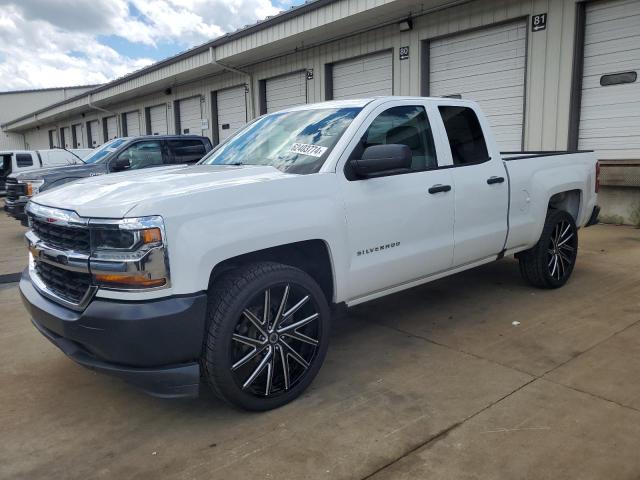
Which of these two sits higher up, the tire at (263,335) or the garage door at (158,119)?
the garage door at (158,119)

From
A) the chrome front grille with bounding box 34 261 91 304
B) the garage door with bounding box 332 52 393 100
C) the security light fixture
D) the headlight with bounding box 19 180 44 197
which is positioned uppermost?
the security light fixture

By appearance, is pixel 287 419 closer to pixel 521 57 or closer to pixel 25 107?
pixel 521 57

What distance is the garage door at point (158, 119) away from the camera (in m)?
23.3

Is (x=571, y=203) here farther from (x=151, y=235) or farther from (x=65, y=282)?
(x=65, y=282)

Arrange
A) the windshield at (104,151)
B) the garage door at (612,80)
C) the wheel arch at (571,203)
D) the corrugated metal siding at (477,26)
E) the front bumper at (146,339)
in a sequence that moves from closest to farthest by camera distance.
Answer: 1. the front bumper at (146,339)
2. the wheel arch at (571,203)
3. the garage door at (612,80)
4. the corrugated metal siding at (477,26)
5. the windshield at (104,151)

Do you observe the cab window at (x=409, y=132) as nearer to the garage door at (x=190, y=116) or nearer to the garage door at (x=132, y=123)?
the garage door at (x=190, y=116)

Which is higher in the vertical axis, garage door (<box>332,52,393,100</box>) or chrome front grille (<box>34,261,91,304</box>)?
garage door (<box>332,52,393,100</box>)

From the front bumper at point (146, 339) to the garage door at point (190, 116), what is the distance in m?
18.7

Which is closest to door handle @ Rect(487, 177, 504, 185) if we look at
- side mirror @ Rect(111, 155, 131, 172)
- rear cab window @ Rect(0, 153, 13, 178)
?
side mirror @ Rect(111, 155, 131, 172)

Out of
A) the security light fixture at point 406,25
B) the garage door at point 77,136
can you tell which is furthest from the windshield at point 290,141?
the garage door at point 77,136

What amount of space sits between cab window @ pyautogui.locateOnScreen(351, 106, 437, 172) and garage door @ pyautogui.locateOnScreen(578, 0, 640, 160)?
6.61 m

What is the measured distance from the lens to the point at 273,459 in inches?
109

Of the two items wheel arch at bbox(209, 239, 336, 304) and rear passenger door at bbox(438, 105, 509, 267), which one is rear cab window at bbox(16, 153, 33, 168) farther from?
wheel arch at bbox(209, 239, 336, 304)

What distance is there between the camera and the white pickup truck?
2.78m
